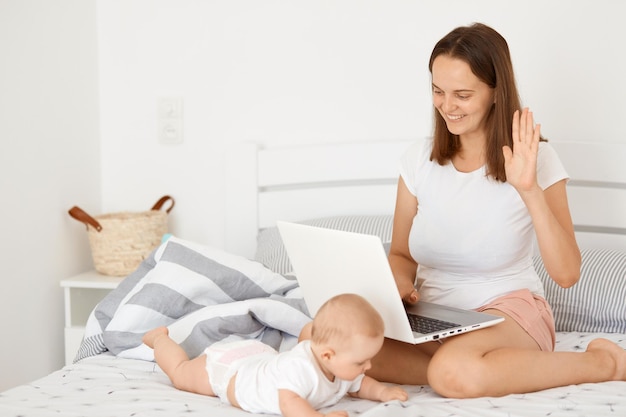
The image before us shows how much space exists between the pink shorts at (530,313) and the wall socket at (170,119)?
1.38m

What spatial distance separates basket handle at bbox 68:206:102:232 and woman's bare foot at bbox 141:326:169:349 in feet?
3.06

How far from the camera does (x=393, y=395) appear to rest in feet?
4.51

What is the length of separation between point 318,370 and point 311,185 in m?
1.28

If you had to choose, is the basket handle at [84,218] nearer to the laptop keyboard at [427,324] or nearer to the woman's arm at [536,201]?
the laptop keyboard at [427,324]

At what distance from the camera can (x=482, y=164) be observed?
66.0 inches

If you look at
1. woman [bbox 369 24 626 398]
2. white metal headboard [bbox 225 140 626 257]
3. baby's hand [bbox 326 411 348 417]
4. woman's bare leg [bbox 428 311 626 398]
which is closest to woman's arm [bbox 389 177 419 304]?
woman [bbox 369 24 626 398]

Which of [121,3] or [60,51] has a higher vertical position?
[121,3]

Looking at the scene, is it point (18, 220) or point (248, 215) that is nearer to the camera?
point (18, 220)

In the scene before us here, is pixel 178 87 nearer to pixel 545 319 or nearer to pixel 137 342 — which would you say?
pixel 137 342

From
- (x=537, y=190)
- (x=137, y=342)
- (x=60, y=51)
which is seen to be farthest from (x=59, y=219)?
(x=537, y=190)

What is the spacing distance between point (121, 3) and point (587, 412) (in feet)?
6.63

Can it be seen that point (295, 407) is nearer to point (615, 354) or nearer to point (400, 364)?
point (400, 364)

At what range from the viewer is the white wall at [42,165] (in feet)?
7.47

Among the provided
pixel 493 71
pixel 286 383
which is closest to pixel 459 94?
pixel 493 71
